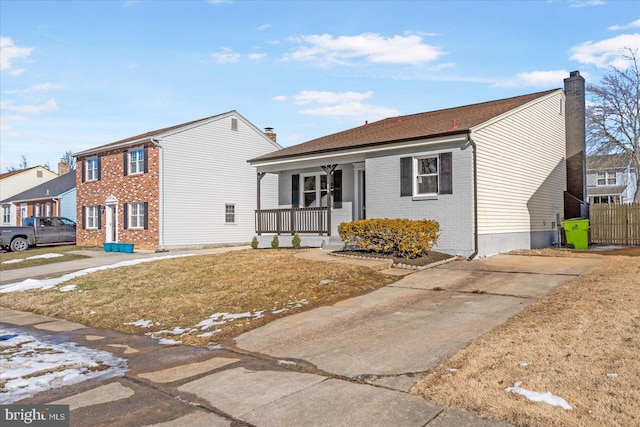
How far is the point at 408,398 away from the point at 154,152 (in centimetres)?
2136

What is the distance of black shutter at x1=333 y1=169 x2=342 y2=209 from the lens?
1834 cm

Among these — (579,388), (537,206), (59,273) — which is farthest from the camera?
(537,206)

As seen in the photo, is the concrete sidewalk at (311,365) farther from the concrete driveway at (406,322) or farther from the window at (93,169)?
the window at (93,169)

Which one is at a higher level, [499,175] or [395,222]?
[499,175]

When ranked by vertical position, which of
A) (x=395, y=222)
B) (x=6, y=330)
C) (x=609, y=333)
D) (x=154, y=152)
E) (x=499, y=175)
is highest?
(x=154, y=152)

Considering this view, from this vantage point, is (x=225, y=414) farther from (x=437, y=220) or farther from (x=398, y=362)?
(x=437, y=220)

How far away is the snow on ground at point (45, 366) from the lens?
17.9 ft

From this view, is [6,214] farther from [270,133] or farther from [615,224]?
[615,224]

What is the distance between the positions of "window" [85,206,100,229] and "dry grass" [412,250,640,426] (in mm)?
25195

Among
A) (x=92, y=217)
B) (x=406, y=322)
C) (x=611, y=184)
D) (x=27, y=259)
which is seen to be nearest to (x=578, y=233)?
(x=406, y=322)

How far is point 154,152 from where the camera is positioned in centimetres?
2344

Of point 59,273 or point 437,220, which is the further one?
point 59,273

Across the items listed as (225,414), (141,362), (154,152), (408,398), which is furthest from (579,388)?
(154,152)

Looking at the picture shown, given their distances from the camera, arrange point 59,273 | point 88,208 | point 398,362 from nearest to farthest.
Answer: point 398,362 → point 59,273 → point 88,208
